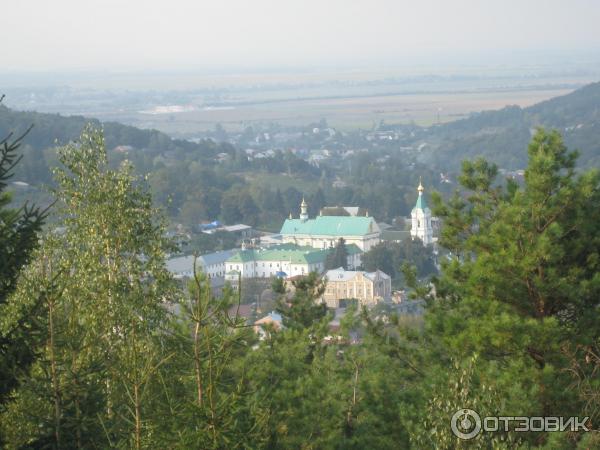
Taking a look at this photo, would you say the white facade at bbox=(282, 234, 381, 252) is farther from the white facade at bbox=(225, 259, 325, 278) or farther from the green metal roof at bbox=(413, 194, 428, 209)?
the white facade at bbox=(225, 259, 325, 278)

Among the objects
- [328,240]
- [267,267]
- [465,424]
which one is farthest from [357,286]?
[465,424]

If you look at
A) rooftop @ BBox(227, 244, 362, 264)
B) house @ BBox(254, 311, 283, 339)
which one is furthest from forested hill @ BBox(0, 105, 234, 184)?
house @ BBox(254, 311, 283, 339)

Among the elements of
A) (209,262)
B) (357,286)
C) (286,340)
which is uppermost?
(286,340)

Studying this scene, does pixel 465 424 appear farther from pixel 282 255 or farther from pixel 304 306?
pixel 282 255

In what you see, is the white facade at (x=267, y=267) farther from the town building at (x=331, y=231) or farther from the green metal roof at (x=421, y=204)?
the green metal roof at (x=421, y=204)

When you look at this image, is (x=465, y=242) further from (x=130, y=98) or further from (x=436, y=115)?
(x=130, y=98)

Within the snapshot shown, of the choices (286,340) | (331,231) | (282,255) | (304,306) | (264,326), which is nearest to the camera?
(286,340)

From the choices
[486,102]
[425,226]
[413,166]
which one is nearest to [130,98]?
[486,102]
